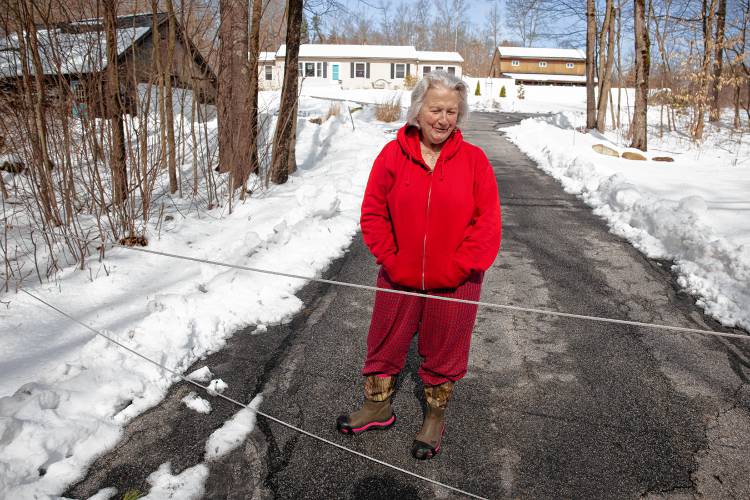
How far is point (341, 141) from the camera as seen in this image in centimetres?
1532

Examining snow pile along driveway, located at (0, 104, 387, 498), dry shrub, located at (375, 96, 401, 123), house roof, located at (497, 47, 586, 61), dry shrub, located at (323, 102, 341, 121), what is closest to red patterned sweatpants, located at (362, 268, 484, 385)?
snow pile along driveway, located at (0, 104, 387, 498)

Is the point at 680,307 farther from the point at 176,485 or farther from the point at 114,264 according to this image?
the point at 114,264

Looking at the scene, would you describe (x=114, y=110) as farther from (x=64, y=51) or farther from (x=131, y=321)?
(x=131, y=321)

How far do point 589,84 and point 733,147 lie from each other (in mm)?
5534

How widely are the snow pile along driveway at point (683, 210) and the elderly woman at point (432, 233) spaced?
9.41ft

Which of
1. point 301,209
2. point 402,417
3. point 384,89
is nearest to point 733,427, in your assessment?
point 402,417

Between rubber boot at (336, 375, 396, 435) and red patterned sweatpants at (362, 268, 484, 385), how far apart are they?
0.08 metres

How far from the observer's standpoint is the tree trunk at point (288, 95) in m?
8.79

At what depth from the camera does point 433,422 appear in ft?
8.66

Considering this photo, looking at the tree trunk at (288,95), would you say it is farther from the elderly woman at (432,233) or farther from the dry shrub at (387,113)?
the dry shrub at (387,113)

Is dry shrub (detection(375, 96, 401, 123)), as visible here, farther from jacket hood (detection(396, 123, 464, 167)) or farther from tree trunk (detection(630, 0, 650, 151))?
jacket hood (detection(396, 123, 464, 167))

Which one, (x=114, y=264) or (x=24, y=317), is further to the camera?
(x=114, y=264)

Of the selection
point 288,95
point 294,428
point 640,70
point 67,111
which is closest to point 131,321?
point 294,428

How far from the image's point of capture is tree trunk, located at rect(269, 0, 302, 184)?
28.8 feet
